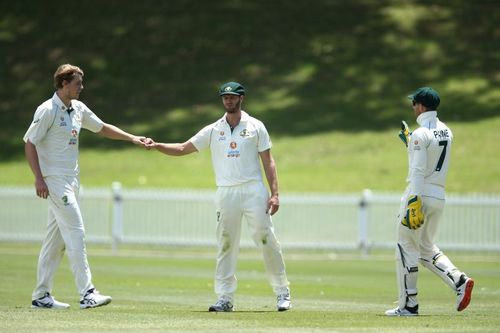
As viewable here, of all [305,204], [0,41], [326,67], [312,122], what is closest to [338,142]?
[312,122]

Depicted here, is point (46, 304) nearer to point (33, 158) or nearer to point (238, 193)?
point (33, 158)

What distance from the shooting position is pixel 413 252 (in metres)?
11.2

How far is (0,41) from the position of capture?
4147cm

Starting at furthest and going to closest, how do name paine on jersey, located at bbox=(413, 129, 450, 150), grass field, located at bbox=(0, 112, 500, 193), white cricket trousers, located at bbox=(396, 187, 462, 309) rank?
grass field, located at bbox=(0, 112, 500, 193) → white cricket trousers, located at bbox=(396, 187, 462, 309) → name paine on jersey, located at bbox=(413, 129, 450, 150)

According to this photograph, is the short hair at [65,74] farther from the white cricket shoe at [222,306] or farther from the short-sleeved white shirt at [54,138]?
the white cricket shoe at [222,306]

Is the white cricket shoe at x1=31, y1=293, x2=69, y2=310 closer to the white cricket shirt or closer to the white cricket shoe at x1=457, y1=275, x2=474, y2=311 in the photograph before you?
the white cricket shirt

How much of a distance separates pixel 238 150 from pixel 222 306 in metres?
1.61

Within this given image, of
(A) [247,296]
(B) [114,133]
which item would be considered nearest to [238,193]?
(B) [114,133]

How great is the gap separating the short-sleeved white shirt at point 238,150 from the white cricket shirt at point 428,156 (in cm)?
151

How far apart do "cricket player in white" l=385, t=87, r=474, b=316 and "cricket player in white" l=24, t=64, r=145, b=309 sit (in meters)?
3.06

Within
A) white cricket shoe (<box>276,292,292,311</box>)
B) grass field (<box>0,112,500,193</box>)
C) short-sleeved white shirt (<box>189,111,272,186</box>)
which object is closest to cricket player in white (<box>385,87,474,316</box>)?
white cricket shoe (<box>276,292,292,311</box>)

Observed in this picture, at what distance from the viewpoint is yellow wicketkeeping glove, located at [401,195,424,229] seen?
10.9 m

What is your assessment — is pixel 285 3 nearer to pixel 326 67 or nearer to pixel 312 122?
pixel 326 67

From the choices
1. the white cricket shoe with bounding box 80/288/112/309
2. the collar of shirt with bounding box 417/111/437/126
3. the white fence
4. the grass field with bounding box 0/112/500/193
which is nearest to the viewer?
the collar of shirt with bounding box 417/111/437/126
